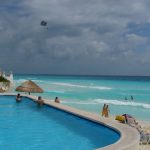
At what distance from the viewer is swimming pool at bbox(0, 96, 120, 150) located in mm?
12445

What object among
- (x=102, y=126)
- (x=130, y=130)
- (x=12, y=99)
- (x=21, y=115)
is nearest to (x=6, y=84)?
(x=12, y=99)

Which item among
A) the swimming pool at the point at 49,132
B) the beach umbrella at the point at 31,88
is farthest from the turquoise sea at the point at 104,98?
the swimming pool at the point at 49,132

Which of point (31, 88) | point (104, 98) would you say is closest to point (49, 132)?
point (31, 88)

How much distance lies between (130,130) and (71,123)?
5.12m

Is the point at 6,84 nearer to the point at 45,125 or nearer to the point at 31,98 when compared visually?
the point at 31,98

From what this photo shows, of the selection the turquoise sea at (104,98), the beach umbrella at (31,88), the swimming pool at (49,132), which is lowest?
the swimming pool at (49,132)

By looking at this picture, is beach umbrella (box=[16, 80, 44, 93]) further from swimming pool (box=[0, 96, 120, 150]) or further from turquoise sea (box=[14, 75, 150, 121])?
swimming pool (box=[0, 96, 120, 150])

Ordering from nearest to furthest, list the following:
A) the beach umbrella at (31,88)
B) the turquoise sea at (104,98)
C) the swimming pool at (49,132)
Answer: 1. the swimming pool at (49,132)
2. the beach umbrella at (31,88)
3. the turquoise sea at (104,98)

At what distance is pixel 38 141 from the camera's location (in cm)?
1303

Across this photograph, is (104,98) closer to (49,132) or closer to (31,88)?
(31,88)

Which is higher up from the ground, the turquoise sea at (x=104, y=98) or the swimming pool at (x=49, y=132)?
the turquoise sea at (x=104, y=98)

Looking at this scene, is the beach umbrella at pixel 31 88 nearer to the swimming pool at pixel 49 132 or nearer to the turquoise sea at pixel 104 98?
the turquoise sea at pixel 104 98

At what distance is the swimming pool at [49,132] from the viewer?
12.4 metres

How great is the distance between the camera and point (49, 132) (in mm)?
14875
